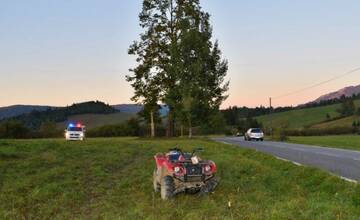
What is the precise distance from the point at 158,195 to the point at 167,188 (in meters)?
1.17

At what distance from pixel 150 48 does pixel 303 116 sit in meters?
109

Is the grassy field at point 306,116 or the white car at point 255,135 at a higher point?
the grassy field at point 306,116

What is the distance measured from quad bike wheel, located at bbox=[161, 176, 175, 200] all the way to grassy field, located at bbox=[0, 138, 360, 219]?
37 cm

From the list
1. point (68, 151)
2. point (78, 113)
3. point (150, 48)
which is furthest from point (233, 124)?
point (68, 151)

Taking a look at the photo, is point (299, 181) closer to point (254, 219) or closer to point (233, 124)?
point (254, 219)

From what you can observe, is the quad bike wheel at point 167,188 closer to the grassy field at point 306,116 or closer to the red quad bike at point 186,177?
the red quad bike at point 186,177

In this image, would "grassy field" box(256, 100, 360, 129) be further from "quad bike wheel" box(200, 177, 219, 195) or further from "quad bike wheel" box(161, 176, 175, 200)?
"quad bike wheel" box(161, 176, 175, 200)

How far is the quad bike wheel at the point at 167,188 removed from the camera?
14.5 m

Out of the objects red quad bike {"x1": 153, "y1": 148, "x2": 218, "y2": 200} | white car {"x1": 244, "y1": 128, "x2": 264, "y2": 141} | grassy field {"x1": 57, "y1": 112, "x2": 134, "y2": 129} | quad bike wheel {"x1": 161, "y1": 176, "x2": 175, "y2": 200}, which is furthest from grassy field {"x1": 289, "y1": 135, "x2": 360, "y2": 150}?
grassy field {"x1": 57, "y1": 112, "x2": 134, "y2": 129}

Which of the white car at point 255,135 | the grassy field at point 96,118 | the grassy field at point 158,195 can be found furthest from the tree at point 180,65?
the grassy field at point 96,118

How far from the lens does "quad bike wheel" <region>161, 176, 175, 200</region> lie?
14.5m

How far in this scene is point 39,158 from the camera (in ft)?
92.6

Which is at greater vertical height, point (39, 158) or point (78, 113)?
point (78, 113)

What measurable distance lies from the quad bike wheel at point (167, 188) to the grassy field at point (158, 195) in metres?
0.37
